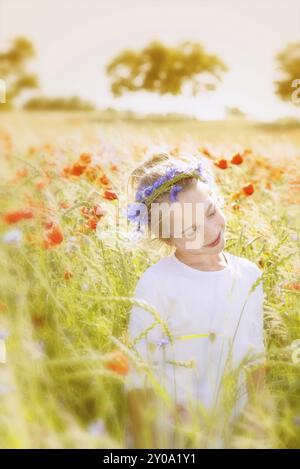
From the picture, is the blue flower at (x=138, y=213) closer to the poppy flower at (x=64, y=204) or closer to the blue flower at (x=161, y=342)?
the blue flower at (x=161, y=342)

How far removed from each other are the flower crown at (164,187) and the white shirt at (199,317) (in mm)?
157

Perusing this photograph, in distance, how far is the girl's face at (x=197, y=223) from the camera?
1.59 meters

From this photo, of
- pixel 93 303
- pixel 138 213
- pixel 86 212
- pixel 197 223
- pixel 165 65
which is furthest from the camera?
pixel 165 65

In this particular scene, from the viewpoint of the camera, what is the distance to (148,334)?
1.53m

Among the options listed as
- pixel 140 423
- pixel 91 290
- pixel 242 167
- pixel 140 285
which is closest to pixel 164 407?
pixel 140 423

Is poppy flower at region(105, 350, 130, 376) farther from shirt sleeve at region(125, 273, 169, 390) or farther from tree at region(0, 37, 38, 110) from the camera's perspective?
tree at region(0, 37, 38, 110)

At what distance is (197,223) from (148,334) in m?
0.31

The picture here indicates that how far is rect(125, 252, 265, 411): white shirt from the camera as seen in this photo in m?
1.55

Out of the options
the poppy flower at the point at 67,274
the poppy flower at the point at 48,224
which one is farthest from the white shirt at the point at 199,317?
the poppy flower at the point at 48,224

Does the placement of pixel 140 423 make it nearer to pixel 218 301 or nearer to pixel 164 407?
pixel 164 407

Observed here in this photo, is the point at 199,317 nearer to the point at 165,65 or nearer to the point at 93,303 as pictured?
the point at 93,303

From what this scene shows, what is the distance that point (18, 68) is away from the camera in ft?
14.4

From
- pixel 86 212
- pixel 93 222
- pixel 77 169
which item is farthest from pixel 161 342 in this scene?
pixel 77 169
